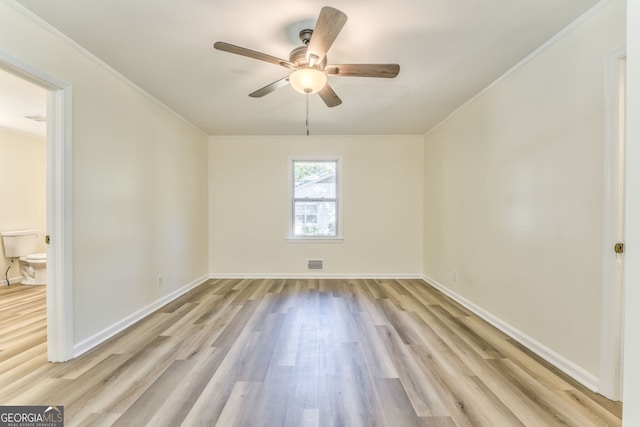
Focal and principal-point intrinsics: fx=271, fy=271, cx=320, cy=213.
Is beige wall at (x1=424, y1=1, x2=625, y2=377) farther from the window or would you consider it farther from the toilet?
the toilet

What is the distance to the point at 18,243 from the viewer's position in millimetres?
4109

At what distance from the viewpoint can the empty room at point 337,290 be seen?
63.8 inches

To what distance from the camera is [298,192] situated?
4.82 meters

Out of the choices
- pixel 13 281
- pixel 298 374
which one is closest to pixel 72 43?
pixel 298 374

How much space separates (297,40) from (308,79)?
41 cm

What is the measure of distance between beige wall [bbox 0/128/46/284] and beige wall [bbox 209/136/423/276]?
9.28 feet

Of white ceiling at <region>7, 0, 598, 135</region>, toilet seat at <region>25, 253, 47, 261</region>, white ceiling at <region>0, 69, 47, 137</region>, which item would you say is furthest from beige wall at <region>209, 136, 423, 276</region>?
toilet seat at <region>25, 253, 47, 261</region>

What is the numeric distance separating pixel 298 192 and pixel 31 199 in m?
4.36

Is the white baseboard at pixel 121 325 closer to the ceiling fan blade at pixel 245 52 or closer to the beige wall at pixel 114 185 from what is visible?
the beige wall at pixel 114 185

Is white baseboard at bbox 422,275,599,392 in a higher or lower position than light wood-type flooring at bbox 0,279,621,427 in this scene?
higher

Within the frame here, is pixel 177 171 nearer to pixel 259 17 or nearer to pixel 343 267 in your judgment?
pixel 259 17

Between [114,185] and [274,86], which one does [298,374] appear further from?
[114,185]

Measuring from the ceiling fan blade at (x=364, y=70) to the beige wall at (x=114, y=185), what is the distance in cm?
200

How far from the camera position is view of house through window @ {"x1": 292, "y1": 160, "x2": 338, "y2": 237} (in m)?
4.80
